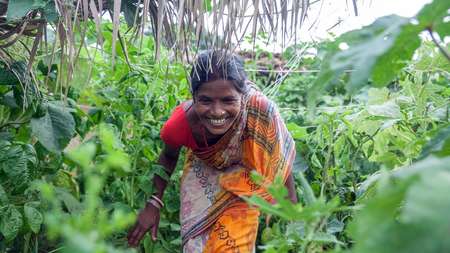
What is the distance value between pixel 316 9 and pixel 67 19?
0.73 metres

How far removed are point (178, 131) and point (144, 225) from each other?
360mm

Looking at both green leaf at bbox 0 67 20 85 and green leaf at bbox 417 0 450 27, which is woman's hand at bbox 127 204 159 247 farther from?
green leaf at bbox 417 0 450 27

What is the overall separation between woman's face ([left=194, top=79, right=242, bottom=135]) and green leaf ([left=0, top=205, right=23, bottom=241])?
705 millimetres

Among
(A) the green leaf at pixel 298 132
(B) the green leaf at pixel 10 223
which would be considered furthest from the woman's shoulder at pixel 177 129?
(B) the green leaf at pixel 10 223

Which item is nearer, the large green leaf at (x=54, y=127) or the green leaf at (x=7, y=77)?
the green leaf at (x=7, y=77)

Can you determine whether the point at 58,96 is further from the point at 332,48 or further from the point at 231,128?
the point at 332,48

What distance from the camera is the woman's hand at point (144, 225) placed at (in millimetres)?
2979

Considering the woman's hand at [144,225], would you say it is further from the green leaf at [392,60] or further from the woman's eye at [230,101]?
the green leaf at [392,60]

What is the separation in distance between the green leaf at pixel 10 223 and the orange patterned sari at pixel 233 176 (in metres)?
0.68

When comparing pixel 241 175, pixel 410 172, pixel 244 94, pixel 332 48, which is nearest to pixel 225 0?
pixel 244 94

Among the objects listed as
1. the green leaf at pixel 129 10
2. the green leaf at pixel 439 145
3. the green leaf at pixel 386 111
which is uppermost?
the green leaf at pixel 129 10

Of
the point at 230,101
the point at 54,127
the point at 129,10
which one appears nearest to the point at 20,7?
the point at 129,10

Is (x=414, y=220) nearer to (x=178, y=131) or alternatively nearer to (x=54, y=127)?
(x=54, y=127)

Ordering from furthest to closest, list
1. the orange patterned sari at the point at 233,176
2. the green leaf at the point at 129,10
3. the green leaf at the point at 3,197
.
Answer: the orange patterned sari at the point at 233,176, the green leaf at the point at 3,197, the green leaf at the point at 129,10
